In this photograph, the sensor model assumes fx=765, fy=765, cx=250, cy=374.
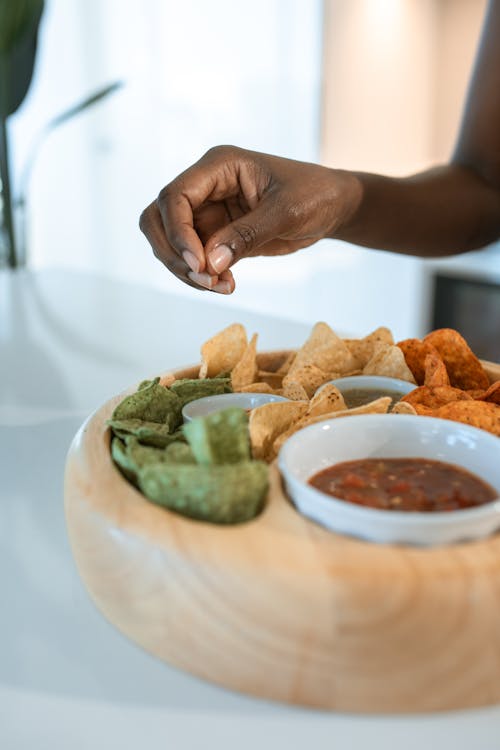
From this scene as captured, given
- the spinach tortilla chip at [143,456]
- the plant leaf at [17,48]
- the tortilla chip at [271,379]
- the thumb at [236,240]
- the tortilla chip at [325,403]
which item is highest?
the plant leaf at [17,48]

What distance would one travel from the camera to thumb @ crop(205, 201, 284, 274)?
3.38 ft

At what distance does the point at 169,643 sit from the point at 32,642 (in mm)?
149

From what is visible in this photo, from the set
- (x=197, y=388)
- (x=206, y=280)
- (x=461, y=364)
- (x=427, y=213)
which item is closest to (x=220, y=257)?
(x=206, y=280)

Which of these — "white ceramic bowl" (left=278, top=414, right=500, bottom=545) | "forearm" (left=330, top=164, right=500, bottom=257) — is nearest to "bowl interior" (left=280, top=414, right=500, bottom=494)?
"white ceramic bowl" (left=278, top=414, right=500, bottom=545)

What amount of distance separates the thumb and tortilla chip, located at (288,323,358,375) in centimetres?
17

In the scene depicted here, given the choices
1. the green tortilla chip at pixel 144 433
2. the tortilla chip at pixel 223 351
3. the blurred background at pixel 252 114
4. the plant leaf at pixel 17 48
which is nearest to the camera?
the green tortilla chip at pixel 144 433

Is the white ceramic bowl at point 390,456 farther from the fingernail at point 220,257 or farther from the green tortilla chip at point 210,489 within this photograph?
the fingernail at point 220,257

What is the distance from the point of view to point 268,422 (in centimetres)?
87

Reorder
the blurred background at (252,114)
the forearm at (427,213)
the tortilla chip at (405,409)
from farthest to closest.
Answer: the blurred background at (252,114) → the forearm at (427,213) → the tortilla chip at (405,409)

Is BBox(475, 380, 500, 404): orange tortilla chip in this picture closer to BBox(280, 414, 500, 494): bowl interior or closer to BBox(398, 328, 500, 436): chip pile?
BBox(398, 328, 500, 436): chip pile

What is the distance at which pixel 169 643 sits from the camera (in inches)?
25.9

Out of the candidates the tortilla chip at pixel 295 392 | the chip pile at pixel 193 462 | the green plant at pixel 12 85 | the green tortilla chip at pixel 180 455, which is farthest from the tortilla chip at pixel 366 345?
the green plant at pixel 12 85

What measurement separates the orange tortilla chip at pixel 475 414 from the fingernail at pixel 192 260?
0.37 meters

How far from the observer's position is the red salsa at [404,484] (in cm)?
71
